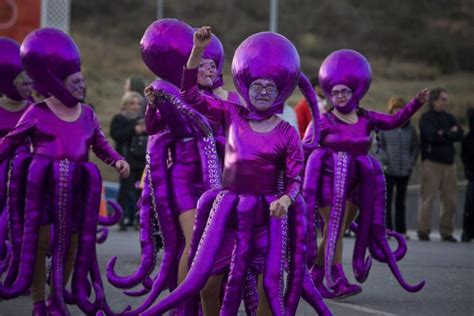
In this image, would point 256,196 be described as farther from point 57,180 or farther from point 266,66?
point 57,180

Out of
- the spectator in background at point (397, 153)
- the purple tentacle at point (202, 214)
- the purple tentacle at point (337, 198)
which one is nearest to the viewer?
the purple tentacle at point (202, 214)

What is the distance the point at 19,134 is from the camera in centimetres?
780

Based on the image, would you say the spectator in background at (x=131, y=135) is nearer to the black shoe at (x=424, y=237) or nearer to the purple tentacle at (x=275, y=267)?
the black shoe at (x=424, y=237)

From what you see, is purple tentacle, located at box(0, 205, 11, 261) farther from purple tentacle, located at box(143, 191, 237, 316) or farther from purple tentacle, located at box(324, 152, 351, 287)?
purple tentacle, located at box(143, 191, 237, 316)

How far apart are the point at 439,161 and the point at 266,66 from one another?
32.1 ft

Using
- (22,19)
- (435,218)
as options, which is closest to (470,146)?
(435,218)

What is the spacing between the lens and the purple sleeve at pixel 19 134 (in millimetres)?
7789

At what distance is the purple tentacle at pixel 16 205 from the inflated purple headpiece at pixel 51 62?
455mm

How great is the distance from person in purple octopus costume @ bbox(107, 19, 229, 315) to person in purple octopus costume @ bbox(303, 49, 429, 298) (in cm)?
213

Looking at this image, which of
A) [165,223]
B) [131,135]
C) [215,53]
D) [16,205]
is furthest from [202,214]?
[131,135]

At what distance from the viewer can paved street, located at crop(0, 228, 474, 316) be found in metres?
9.09

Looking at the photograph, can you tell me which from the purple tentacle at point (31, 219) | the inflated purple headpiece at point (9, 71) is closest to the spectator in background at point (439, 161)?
the inflated purple headpiece at point (9, 71)

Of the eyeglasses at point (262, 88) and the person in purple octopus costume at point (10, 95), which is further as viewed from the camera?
the person in purple octopus costume at point (10, 95)

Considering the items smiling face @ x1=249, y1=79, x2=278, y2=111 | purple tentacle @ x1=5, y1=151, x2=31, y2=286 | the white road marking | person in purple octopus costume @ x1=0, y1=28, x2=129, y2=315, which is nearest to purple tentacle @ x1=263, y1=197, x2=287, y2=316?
smiling face @ x1=249, y1=79, x2=278, y2=111
